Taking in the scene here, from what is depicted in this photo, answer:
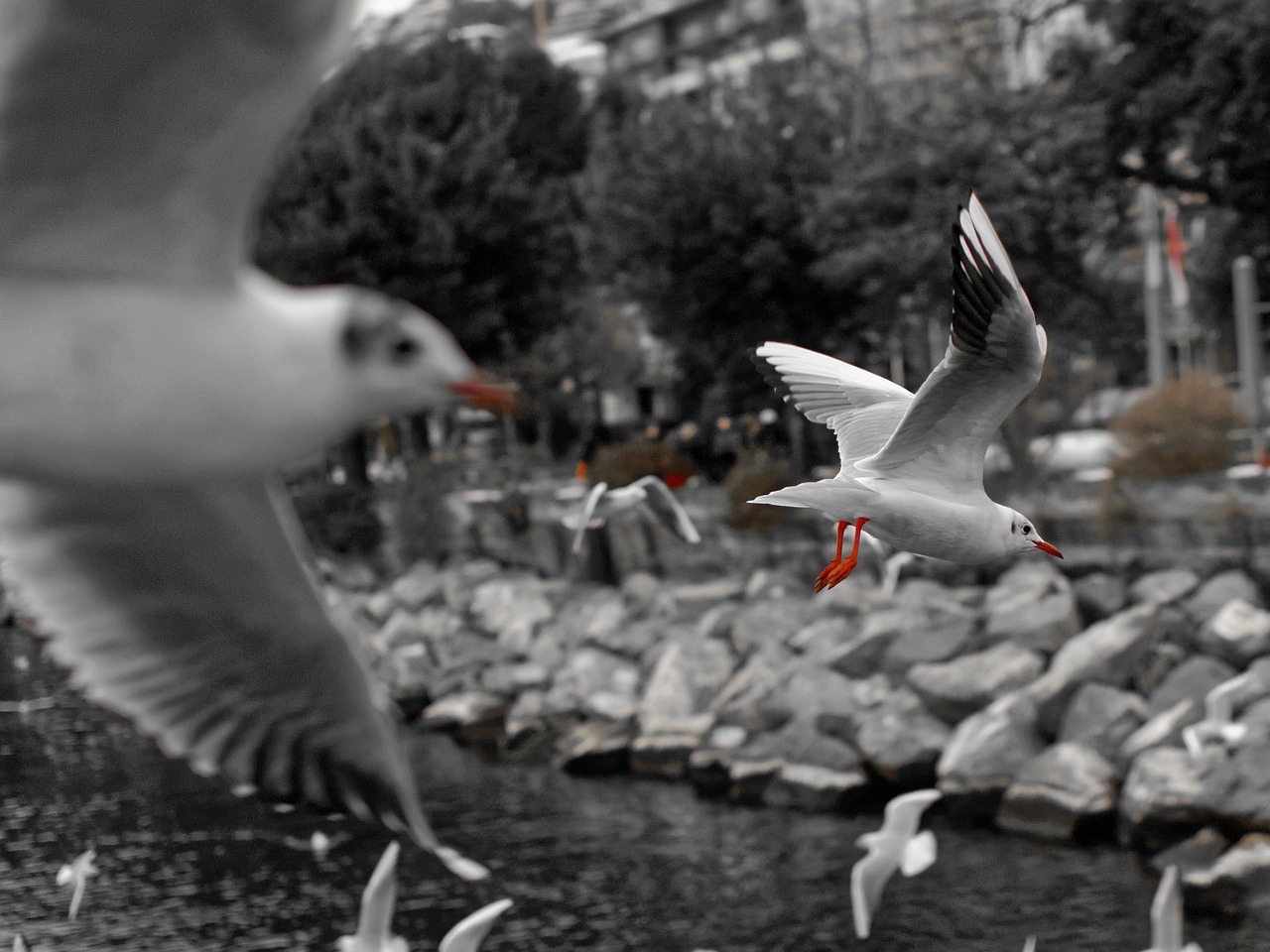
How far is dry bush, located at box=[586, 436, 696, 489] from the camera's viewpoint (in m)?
22.4

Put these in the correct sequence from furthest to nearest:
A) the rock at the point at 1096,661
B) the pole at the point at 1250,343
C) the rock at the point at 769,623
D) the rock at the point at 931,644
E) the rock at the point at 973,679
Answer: the pole at the point at 1250,343, the rock at the point at 769,623, the rock at the point at 931,644, the rock at the point at 973,679, the rock at the point at 1096,661

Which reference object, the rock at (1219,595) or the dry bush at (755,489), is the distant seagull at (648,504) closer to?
the rock at (1219,595)

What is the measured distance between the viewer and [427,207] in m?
27.1

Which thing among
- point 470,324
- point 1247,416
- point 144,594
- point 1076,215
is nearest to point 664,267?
point 470,324

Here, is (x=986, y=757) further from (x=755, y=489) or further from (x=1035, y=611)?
(x=755, y=489)

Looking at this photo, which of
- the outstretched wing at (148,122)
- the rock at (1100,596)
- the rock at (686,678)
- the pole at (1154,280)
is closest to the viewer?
the outstretched wing at (148,122)

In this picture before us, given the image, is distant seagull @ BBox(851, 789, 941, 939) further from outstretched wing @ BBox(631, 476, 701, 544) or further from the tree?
the tree

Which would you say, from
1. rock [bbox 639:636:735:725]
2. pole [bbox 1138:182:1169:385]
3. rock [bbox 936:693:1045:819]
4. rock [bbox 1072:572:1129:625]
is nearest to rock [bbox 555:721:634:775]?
rock [bbox 639:636:735:725]

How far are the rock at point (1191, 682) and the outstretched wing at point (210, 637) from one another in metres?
11.1

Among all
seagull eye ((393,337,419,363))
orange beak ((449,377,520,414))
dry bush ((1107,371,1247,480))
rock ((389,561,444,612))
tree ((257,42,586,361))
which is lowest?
rock ((389,561,444,612))

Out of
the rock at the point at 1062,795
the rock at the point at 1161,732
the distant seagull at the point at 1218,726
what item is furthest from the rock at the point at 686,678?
the distant seagull at the point at 1218,726

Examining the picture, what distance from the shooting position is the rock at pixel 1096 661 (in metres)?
13.3

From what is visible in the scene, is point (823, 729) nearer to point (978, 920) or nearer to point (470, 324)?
point (978, 920)

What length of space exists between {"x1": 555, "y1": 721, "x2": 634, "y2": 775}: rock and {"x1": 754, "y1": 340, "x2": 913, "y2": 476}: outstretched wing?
485 inches
